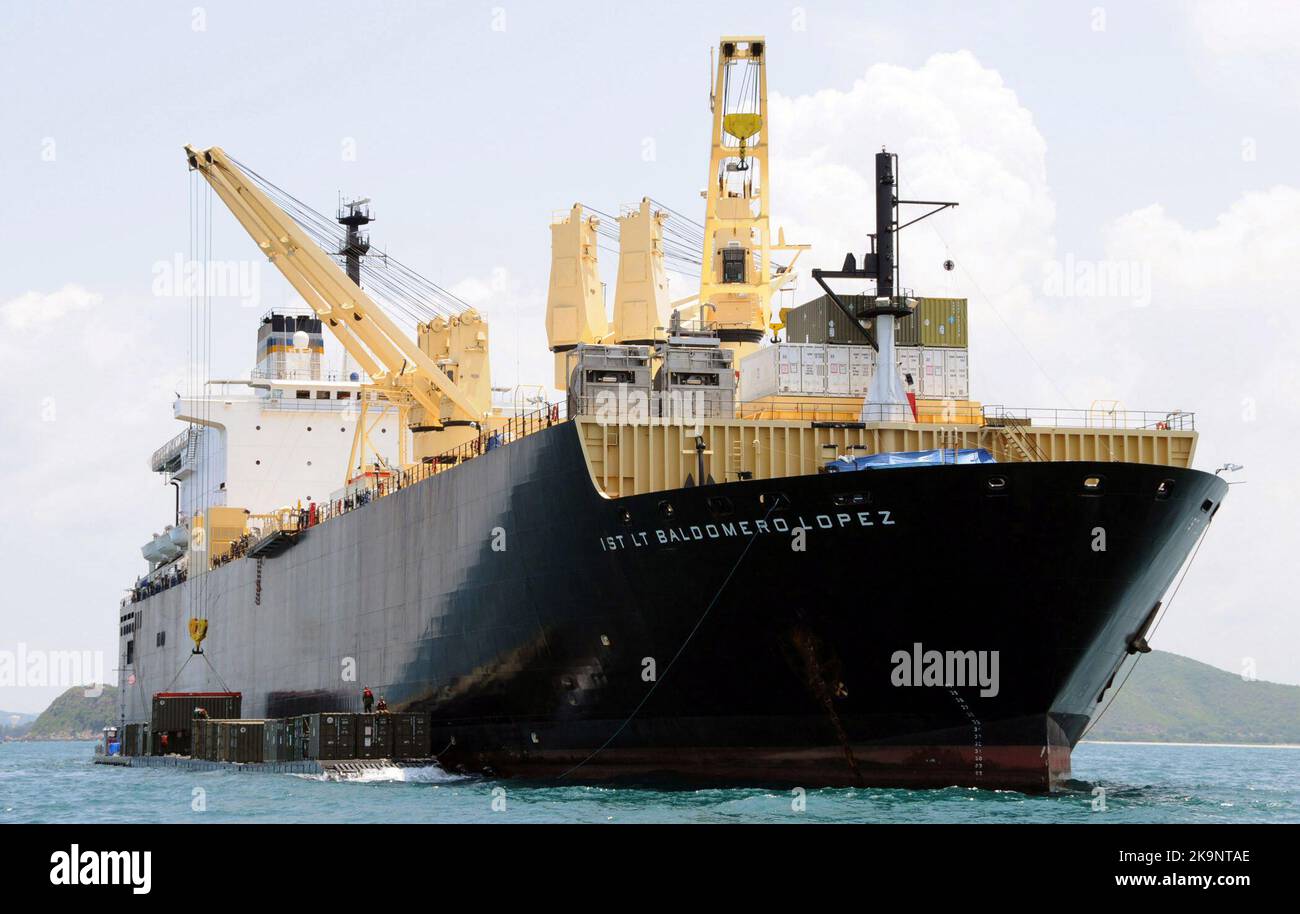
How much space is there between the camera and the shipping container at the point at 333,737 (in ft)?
121

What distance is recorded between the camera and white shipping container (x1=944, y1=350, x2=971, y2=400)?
34.0 metres

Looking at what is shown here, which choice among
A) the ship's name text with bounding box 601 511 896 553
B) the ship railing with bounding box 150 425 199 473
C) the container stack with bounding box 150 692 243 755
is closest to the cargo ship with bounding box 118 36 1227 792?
the ship's name text with bounding box 601 511 896 553

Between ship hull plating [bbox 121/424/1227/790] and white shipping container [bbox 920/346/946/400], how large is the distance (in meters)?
5.95

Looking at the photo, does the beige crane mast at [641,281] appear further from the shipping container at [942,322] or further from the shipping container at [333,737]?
the shipping container at [333,737]

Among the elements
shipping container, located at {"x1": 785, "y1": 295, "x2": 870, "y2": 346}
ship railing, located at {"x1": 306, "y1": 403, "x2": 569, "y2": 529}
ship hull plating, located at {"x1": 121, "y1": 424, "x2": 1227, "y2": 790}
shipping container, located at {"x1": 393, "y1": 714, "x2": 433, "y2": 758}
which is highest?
shipping container, located at {"x1": 785, "y1": 295, "x2": 870, "y2": 346}

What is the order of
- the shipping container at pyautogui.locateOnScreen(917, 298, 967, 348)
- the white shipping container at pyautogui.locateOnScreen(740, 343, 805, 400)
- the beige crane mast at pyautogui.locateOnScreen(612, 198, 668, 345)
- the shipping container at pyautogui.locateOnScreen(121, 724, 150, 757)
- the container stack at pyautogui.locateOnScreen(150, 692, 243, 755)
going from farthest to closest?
the shipping container at pyautogui.locateOnScreen(121, 724, 150, 757) < the container stack at pyautogui.locateOnScreen(150, 692, 243, 755) < the beige crane mast at pyautogui.locateOnScreen(612, 198, 668, 345) < the shipping container at pyautogui.locateOnScreen(917, 298, 967, 348) < the white shipping container at pyautogui.locateOnScreen(740, 343, 805, 400)

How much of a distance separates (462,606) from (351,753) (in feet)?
13.8

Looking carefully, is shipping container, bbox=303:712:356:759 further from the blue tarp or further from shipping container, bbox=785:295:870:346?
the blue tarp

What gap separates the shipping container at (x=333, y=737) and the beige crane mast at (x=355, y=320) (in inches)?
397

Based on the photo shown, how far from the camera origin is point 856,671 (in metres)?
27.8

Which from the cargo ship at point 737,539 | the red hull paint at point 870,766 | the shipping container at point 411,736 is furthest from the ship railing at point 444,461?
the red hull paint at point 870,766
